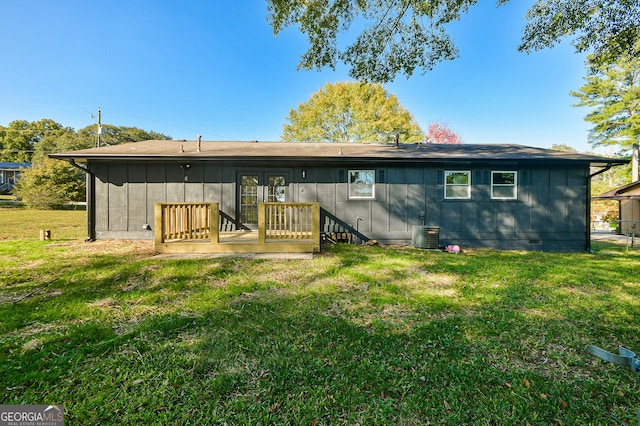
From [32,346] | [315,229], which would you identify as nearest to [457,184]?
[315,229]

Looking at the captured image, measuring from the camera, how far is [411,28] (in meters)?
6.68

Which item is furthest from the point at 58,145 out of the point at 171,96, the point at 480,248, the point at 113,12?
the point at 480,248

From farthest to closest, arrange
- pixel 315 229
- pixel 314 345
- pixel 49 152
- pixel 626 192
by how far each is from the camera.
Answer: pixel 49 152 < pixel 626 192 < pixel 315 229 < pixel 314 345

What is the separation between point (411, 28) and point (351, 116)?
53.1 feet

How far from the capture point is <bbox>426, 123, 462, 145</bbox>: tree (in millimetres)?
24828

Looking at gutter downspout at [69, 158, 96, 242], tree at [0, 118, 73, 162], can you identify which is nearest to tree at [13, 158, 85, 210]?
gutter downspout at [69, 158, 96, 242]

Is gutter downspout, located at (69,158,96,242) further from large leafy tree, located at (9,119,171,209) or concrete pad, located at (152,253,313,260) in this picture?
large leafy tree, located at (9,119,171,209)

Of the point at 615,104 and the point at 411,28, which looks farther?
the point at 615,104

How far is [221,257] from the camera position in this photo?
227 inches

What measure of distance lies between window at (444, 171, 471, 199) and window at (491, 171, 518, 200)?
78 centimetres

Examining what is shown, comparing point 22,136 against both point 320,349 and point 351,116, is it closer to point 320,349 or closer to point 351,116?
point 351,116

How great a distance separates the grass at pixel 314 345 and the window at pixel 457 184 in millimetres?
3727

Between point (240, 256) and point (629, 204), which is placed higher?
point (629, 204)

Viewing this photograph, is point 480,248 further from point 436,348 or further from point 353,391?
point 353,391
